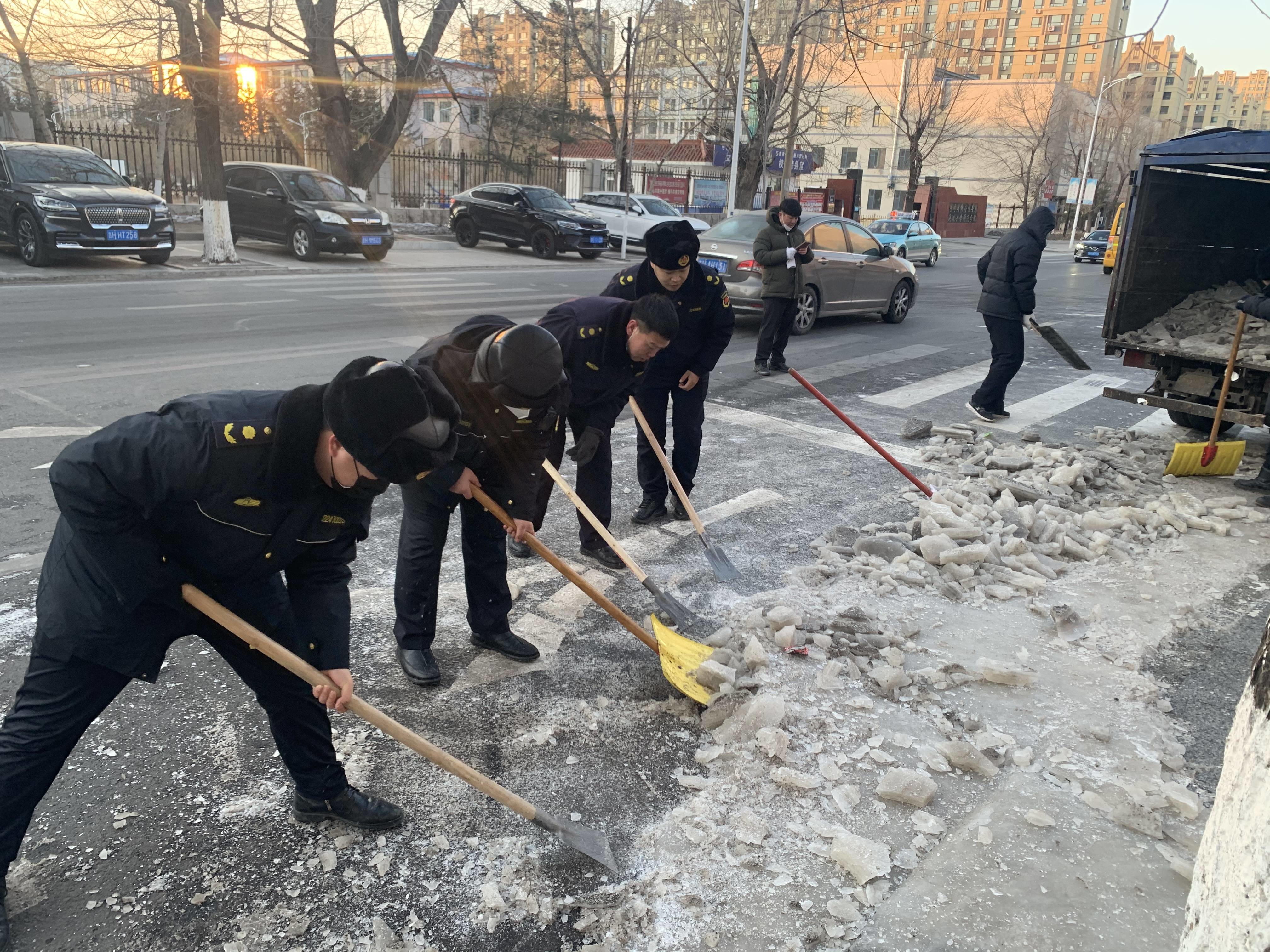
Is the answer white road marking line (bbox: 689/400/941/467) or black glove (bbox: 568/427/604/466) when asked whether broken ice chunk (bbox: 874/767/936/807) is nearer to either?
black glove (bbox: 568/427/604/466)

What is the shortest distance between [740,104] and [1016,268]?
19141 mm

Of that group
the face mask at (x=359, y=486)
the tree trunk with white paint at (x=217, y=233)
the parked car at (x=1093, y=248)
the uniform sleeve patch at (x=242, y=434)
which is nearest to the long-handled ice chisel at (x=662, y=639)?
the face mask at (x=359, y=486)

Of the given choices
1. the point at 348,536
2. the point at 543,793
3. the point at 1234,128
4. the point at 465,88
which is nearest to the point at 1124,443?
the point at 1234,128

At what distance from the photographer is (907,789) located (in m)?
2.94

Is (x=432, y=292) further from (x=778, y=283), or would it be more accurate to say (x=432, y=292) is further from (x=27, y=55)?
(x=27, y=55)

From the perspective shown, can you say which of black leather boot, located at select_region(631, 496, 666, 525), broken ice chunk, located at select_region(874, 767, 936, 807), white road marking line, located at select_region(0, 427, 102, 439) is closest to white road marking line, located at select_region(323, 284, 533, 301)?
white road marking line, located at select_region(0, 427, 102, 439)

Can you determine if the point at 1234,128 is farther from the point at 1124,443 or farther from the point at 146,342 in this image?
the point at 146,342

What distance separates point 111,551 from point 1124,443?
7450 millimetres

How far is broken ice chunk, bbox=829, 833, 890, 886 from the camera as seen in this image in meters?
2.62

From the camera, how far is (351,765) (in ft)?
9.78

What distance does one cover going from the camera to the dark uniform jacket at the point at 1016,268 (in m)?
7.70

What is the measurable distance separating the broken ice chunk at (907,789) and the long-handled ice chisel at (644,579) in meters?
1.32

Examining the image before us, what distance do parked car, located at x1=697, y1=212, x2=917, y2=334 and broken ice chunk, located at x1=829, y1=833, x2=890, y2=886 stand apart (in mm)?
8802

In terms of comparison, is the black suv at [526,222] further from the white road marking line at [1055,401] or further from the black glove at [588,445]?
the black glove at [588,445]
